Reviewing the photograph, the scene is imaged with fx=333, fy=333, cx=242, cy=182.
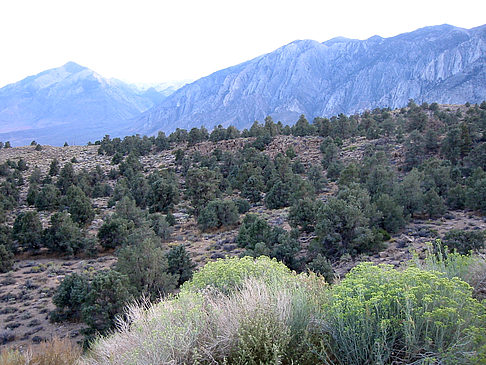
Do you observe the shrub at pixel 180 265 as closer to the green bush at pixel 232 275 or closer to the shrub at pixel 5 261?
the green bush at pixel 232 275

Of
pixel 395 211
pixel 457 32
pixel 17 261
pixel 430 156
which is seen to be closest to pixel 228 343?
pixel 395 211

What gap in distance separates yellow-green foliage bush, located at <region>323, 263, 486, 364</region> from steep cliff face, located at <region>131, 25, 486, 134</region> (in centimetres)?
11202

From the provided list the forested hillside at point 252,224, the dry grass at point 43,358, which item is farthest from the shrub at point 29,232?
the dry grass at point 43,358

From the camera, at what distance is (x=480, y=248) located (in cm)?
989

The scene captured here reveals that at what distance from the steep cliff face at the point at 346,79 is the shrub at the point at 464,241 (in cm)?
10438

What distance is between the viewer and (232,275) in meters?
5.92

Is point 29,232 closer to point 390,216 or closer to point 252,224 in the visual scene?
point 252,224

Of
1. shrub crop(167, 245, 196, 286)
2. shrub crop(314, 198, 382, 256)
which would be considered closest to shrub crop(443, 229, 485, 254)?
shrub crop(314, 198, 382, 256)

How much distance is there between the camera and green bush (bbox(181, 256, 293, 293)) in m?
5.78

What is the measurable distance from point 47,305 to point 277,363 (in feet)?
34.0

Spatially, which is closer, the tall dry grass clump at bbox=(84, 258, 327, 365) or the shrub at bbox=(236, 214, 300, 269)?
the tall dry grass clump at bbox=(84, 258, 327, 365)

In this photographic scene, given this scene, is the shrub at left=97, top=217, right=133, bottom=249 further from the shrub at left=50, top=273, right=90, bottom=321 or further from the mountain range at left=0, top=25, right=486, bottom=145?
the mountain range at left=0, top=25, right=486, bottom=145

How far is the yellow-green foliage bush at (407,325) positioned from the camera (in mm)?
3473

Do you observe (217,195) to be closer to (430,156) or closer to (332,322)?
(430,156)
